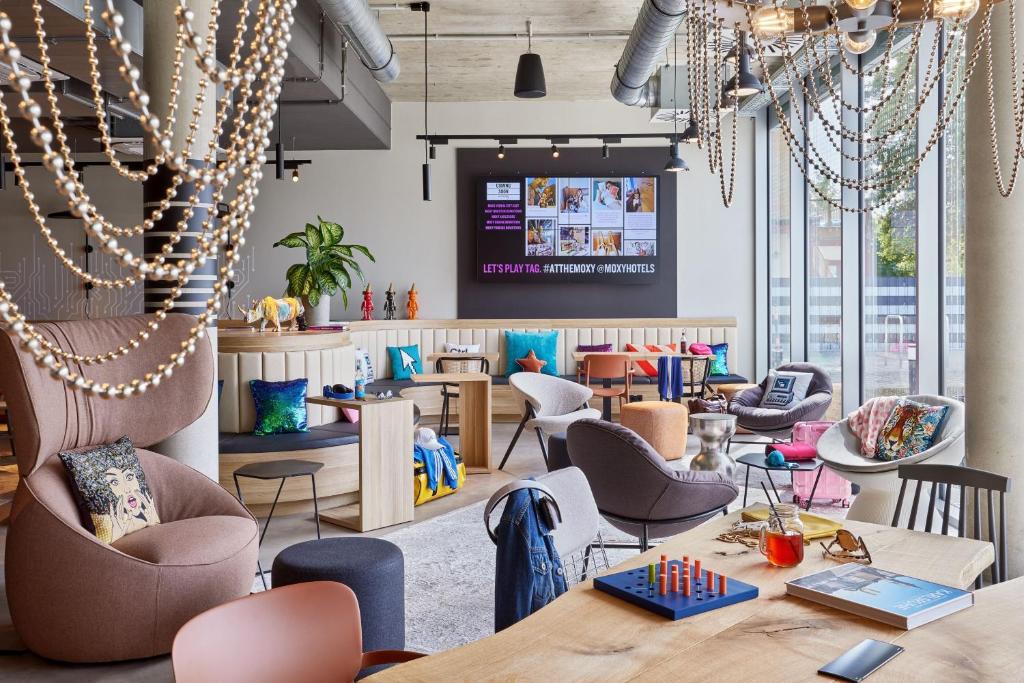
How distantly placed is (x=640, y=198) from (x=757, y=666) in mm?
9398

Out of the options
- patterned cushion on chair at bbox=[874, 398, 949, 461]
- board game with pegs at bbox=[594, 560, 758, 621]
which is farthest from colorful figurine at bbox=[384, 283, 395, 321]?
board game with pegs at bbox=[594, 560, 758, 621]

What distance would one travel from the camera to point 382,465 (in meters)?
5.52

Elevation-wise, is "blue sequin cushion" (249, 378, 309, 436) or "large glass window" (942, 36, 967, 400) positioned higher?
"large glass window" (942, 36, 967, 400)

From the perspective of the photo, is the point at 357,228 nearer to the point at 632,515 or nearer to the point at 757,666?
the point at 632,515

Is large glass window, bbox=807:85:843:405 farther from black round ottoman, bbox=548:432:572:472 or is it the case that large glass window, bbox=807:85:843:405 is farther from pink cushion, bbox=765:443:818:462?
black round ottoman, bbox=548:432:572:472

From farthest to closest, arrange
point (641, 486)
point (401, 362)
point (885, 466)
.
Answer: point (401, 362) < point (885, 466) < point (641, 486)

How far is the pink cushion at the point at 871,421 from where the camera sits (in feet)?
17.5

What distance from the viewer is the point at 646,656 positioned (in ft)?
5.30

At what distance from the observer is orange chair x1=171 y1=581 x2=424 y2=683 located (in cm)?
170

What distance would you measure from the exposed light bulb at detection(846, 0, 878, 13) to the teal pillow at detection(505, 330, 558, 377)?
8440mm

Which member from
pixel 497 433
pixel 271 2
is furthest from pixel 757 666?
pixel 497 433

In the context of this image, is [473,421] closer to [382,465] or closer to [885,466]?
[382,465]

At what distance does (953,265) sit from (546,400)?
3.19 metres

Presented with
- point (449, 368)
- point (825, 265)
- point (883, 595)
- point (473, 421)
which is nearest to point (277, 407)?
point (473, 421)
